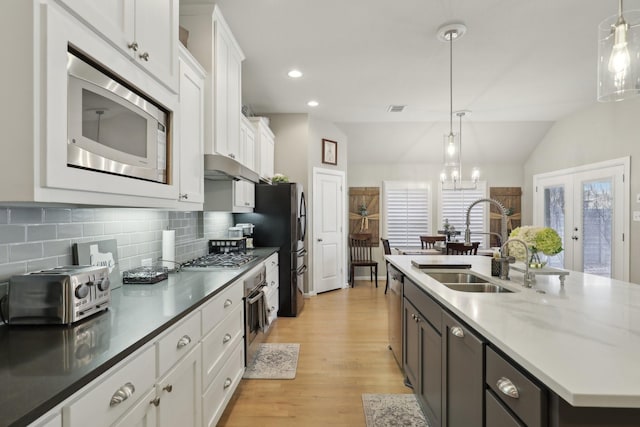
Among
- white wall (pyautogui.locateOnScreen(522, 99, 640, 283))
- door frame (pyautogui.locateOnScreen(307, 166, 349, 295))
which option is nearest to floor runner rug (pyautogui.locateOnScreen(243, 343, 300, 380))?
door frame (pyautogui.locateOnScreen(307, 166, 349, 295))

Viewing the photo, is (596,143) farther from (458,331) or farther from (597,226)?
(458,331)

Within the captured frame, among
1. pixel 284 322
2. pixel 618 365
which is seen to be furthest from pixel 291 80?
pixel 618 365

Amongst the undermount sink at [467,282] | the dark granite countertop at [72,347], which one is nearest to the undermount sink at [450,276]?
the undermount sink at [467,282]

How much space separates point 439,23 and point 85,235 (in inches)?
117

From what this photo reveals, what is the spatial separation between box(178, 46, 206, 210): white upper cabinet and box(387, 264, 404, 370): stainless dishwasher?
1.62 meters

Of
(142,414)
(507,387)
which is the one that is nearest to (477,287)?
(507,387)

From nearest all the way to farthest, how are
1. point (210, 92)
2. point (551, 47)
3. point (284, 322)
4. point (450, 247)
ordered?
point (210, 92) → point (551, 47) → point (284, 322) → point (450, 247)

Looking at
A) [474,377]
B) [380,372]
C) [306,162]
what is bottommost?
[380,372]

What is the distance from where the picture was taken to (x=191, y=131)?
7.14ft

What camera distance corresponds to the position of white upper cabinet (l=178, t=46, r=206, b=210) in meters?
2.05

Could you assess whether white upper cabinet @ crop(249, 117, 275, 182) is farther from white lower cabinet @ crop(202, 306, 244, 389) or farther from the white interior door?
white lower cabinet @ crop(202, 306, 244, 389)

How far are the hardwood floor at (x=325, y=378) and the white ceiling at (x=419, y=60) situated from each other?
2.89 m

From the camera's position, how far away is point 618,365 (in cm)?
88

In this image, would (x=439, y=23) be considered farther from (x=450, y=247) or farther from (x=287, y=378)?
(x=287, y=378)
